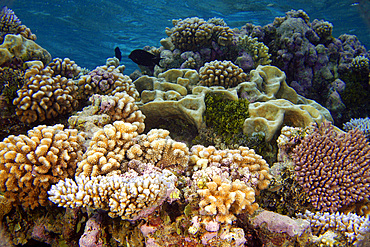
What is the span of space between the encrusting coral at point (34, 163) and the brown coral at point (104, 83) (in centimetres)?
150

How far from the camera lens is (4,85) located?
3.12 meters

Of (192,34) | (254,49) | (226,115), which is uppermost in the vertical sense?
(192,34)

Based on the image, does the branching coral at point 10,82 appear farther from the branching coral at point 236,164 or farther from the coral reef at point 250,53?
the coral reef at point 250,53

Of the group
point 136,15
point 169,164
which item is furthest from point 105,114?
point 136,15

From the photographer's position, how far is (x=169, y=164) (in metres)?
2.41

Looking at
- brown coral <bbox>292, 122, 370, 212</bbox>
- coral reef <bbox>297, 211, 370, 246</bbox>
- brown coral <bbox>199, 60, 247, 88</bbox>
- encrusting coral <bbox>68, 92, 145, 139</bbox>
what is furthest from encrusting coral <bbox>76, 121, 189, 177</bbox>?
brown coral <bbox>199, 60, 247, 88</bbox>

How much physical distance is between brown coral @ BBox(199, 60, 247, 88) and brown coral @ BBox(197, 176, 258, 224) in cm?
322

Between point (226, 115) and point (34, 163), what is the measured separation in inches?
130

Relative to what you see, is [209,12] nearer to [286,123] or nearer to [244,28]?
[244,28]

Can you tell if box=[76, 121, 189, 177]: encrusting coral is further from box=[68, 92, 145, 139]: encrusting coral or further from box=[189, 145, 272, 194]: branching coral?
box=[68, 92, 145, 139]: encrusting coral

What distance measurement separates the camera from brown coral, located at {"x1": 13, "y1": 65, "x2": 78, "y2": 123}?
302cm

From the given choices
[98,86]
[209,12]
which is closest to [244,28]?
[98,86]

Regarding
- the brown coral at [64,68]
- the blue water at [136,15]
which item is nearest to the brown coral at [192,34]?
the brown coral at [64,68]

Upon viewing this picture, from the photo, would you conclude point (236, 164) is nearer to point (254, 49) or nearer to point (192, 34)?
point (192, 34)
